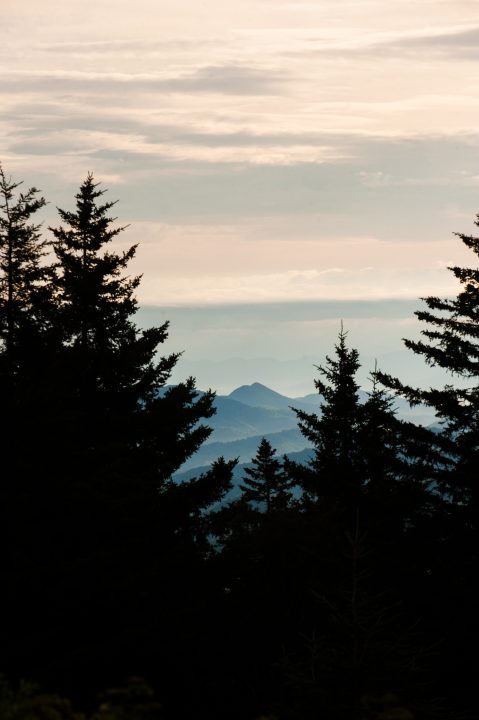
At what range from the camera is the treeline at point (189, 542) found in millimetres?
17453

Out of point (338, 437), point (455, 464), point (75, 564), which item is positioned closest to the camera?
point (75, 564)

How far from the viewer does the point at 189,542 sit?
34375 mm

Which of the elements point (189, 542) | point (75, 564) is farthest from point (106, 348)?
point (75, 564)

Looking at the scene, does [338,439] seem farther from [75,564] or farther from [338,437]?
[75,564]

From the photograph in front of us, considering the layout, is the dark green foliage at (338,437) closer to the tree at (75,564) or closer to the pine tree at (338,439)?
the pine tree at (338,439)

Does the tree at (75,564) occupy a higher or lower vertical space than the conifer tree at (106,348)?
lower

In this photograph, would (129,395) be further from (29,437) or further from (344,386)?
(29,437)

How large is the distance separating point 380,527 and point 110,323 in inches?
526

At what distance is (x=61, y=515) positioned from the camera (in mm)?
19547

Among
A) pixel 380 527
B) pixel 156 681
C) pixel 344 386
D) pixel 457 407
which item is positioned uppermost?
pixel 344 386

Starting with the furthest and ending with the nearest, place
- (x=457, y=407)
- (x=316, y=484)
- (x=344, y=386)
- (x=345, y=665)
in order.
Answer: (x=344, y=386), (x=316, y=484), (x=457, y=407), (x=345, y=665)

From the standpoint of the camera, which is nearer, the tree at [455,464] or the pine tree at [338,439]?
the tree at [455,464]

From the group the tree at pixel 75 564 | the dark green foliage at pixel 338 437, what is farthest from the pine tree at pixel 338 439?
the tree at pixel 75 564

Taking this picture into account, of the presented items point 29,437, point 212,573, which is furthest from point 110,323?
point 29,437
